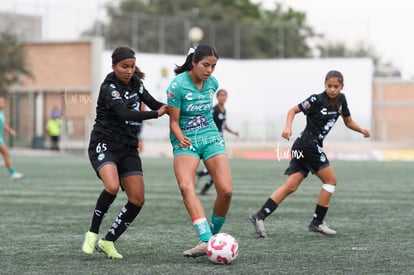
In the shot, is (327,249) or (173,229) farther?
(173,229)

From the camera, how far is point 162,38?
5222 cm

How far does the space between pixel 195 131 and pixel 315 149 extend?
2352 millimetres

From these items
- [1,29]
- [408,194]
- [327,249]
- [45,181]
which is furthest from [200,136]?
[1,29]

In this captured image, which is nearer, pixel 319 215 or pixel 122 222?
pixel 122 222

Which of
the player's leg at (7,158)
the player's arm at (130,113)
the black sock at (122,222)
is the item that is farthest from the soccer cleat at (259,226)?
the player's leg at (7,158)

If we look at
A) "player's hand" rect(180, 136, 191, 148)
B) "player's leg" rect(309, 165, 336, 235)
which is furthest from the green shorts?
"player's leg" rect(309, 165, 336, 235)

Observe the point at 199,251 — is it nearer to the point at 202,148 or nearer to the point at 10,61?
the point at 202,148

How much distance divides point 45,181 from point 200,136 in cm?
1250

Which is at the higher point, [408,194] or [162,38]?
[162,38]

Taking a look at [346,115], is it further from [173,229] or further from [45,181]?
[45,181]

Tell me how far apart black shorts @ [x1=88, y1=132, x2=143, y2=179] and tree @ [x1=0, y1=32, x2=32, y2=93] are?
3516cm

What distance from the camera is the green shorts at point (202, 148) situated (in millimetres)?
8180

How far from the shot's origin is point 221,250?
763 cm

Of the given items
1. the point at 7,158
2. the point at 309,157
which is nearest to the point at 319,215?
the point at 309,157
